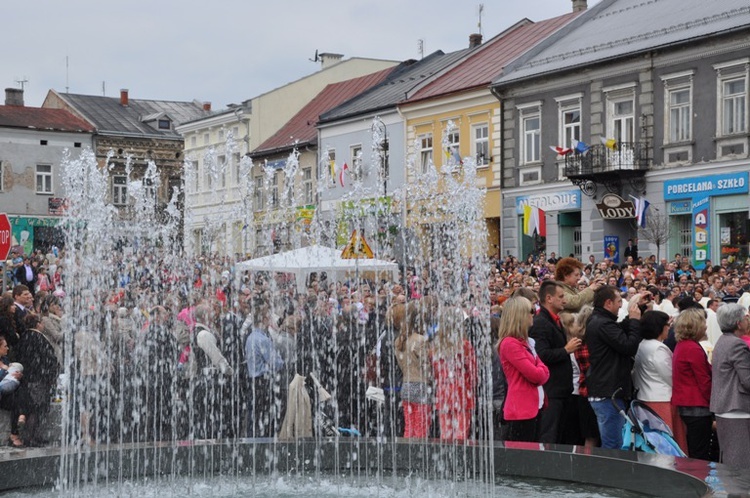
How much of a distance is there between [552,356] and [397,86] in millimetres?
35688

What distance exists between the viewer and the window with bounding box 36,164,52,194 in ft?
198

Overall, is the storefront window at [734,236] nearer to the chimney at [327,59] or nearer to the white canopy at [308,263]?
the white canopy at [308,263]

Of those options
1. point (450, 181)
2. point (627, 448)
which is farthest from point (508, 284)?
point (450, 181)

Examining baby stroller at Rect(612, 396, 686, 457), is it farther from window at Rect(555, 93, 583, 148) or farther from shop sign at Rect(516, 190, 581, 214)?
window at Rect(555, 93, 583, 148)

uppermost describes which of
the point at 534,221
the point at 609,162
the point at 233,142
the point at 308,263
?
the point at 233,142

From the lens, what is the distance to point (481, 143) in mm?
38469

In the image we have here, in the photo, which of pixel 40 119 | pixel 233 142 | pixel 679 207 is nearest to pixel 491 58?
pixel 679 207

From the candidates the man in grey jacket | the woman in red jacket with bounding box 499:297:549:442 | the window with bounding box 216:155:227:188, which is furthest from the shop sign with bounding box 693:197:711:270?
the window with bounding box 216:155:227:188

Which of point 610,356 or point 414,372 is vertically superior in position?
point 610,356

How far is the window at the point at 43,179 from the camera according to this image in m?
60.5

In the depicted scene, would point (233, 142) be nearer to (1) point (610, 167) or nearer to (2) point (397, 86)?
(2) point (397, 86)

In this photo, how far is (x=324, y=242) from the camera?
42312 mm

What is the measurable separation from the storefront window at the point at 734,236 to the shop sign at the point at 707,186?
58 cm

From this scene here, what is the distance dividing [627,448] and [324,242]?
33361 millimetres
